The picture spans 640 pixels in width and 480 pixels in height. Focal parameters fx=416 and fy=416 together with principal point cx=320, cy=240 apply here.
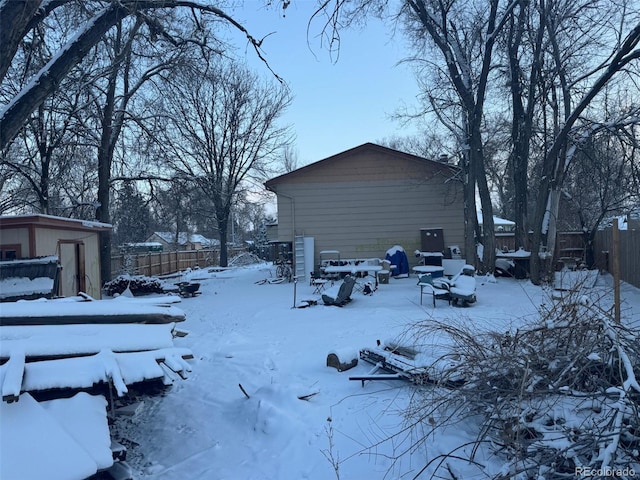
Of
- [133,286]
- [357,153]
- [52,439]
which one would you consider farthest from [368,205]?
[52,439]

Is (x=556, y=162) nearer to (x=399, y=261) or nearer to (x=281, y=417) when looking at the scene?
(x=399, y=261)

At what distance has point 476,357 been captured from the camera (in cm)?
335

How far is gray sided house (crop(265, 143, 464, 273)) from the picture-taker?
1577cm

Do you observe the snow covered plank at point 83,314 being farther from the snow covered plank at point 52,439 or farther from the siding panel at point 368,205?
the siding panel at point 368,205

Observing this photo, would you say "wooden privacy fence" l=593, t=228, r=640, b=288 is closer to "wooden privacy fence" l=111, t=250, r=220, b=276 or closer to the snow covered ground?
the snow covered ground

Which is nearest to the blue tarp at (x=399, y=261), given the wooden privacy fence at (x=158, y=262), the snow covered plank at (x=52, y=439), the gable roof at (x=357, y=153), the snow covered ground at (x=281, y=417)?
the gable roof at (x=357, y=153)

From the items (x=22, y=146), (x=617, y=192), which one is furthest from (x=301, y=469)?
(x=22, y=146)

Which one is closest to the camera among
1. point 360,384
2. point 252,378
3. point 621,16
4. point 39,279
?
point 360,384

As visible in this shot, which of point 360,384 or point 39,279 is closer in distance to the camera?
point 360,384

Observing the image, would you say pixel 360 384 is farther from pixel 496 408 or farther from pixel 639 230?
pixel 639 230

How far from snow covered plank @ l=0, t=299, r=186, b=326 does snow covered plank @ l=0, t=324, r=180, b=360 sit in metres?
0.17

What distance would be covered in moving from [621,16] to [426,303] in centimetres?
910

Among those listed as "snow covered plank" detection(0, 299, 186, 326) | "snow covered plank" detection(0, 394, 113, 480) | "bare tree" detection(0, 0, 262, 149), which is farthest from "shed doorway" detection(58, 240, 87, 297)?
"snow covered plank" detection(0, 394, 113, 480)

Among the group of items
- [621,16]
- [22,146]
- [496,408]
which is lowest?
[496,408]
